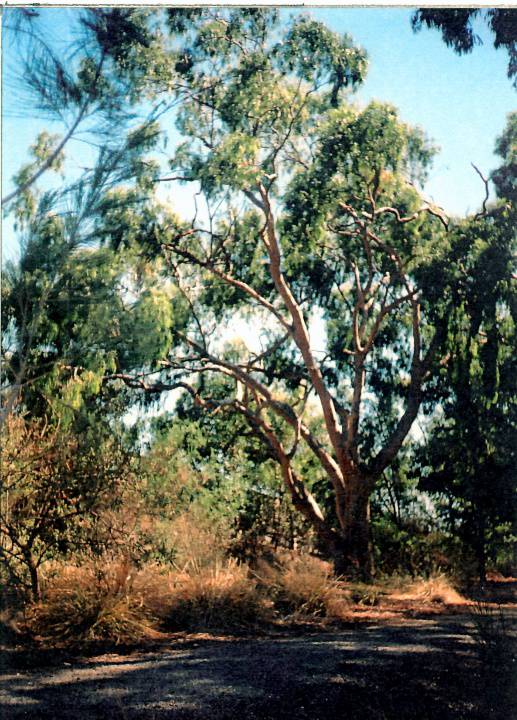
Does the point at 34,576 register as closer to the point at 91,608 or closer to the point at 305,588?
the point at 91,608

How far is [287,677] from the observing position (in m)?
4.07

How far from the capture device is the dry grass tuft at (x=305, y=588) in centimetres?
440

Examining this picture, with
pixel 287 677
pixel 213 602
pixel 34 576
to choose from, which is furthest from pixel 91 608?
pixel 287 677

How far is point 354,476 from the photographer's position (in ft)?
15.0

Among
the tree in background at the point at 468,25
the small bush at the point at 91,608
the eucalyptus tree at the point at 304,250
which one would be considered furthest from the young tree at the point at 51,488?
the tree in background at the point at 468,25

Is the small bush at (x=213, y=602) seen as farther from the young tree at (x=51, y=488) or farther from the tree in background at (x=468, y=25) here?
the tree in background at (x=468, y=25)

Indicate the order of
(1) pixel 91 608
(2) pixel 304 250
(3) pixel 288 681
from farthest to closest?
(2) pixel 304 250, (1) pixel 91 608, (3) pixel 288 681

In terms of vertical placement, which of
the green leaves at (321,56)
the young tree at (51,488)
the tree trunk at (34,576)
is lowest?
the tree trunk at (34,576)

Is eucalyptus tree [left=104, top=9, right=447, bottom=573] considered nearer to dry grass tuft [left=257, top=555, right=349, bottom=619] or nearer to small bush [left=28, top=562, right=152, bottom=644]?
dry grass tuft [left=257, top=555, right=349, bottom=619]

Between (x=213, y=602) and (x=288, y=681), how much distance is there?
22.6 inches

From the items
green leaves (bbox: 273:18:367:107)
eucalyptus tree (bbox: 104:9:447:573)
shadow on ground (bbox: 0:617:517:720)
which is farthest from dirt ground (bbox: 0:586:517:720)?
green leaves (bbox: 273:18:367:107)

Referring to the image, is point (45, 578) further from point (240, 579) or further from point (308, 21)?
point (308, 21)

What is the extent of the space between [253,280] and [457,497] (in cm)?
158

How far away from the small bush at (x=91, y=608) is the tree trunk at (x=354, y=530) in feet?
3.45
